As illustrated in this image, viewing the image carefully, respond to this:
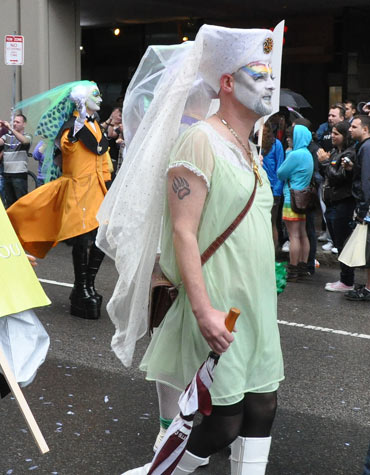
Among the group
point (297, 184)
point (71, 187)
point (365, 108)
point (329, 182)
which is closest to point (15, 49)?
point (365, 108)

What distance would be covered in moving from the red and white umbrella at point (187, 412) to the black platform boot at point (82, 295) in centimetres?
413

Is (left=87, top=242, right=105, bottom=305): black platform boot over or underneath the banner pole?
underneath

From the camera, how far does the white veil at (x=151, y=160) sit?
3146 mm

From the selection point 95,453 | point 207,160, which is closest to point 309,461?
point 95,453

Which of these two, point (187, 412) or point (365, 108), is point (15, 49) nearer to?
point (365, 108)

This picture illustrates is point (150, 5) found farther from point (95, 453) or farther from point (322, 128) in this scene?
point (95, 453)

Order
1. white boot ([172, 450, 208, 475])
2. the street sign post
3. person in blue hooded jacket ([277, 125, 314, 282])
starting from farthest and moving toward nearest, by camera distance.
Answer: the street sign post → person in blue hooded jacket ([277, 125, 314, 282]) → white boot ([172, 450, 208, 475])

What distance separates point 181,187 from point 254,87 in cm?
48

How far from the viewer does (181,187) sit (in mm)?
2996

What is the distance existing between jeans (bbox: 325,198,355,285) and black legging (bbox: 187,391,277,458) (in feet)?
18.7

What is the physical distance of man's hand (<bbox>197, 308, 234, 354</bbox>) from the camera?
282cm

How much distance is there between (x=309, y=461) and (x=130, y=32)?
57.1 ft

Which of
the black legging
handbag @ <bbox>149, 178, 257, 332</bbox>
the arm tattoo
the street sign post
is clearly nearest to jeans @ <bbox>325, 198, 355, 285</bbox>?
handbag @ <bbox>149, 178, 257, 332</bbox>

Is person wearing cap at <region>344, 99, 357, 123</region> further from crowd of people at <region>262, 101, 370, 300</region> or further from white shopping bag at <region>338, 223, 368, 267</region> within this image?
white shopping bag at <region>338, 223, 368, 267</region>
